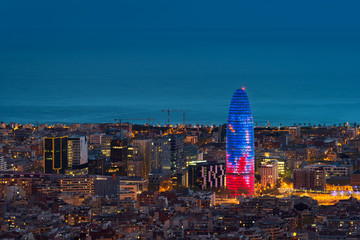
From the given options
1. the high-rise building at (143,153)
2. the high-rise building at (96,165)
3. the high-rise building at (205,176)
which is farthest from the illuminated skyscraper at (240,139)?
the high-rise building at (96,165)

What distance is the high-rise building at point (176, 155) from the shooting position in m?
34.4

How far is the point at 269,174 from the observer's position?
33.7 meters

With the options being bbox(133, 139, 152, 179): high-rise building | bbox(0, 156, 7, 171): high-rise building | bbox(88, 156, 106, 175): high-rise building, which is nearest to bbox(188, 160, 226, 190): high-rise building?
bbox(133, 139, 152, 179): high-rise building

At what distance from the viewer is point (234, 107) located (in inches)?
1307

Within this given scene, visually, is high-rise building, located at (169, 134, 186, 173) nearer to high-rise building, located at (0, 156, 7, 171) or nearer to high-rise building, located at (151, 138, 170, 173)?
high-rise building, located at (151, 138, 170, 173)

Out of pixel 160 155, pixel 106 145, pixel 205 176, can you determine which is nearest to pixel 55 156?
pixel 160 155

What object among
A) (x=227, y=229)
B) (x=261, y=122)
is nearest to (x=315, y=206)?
(x=227, y=229)

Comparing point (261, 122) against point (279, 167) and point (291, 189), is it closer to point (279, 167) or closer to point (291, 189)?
point (279, 167)

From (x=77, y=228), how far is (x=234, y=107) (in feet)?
35.4

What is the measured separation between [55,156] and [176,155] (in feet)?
12.4

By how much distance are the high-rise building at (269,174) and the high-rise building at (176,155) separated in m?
2.37

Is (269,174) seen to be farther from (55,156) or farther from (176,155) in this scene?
(55,156)

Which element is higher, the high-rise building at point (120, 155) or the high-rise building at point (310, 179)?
the high-rise building at point (120, 155)

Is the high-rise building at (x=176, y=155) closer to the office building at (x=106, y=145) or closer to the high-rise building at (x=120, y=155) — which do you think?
the high-rise building at (x=120, y=155)
